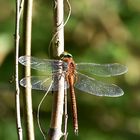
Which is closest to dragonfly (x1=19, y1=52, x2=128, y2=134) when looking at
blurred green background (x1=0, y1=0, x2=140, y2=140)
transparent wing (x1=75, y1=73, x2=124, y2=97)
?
transparent wing (x1=75, y1=73, x2=124, y2=97)

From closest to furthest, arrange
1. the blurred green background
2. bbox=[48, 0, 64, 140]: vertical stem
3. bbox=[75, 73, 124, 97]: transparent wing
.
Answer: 1. bbox=[48, 0, 64, 140]: vertical stem
2. bbox=[75, 73, 124, 97]: transparent wing
3. the blurred green background

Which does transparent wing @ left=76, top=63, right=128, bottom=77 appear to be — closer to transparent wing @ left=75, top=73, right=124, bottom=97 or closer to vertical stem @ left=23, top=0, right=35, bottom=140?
transparent wing @ left=75, top=73, right=124, bottom=97

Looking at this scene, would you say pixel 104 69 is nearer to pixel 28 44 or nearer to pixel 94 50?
pixel 28 44

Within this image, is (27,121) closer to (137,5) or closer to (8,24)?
(8,24)

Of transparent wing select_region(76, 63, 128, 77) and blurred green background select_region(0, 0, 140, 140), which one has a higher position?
transparent wing select_region(76, 63, 128, 77)

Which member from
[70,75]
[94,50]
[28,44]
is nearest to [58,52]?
[28,44]

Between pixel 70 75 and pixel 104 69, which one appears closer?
pixel 70 75

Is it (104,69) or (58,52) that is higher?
(58,52)

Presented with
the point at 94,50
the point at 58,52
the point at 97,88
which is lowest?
the point at 94,50

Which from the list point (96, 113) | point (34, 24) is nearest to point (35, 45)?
point (34, 24)
